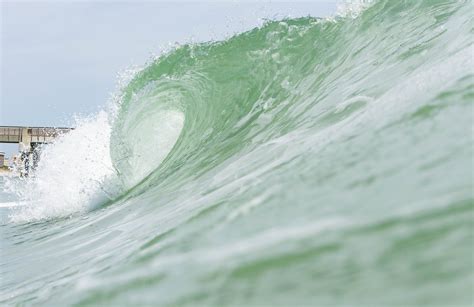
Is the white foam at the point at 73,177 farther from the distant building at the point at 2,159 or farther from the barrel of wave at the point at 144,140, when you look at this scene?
the distant building at the point at 2,159

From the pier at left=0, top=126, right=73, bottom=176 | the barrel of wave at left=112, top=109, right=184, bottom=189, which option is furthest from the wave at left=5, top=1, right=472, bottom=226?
the pier at left=0, top=126, right=73, bottom=176

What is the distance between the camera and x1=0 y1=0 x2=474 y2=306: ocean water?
59.2 inches

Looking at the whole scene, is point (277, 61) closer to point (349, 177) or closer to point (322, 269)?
point (349, 177)

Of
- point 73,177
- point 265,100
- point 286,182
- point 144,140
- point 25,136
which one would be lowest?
point 286,182

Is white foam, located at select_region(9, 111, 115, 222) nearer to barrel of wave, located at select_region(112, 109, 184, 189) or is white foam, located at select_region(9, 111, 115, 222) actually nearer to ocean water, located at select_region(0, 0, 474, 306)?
ocean water, located at select_region(0, 0, 474, 306)

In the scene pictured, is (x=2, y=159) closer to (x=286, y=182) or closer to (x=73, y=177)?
(x=73, y=177)

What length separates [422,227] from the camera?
5.01ft

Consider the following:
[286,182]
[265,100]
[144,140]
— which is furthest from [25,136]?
[286,182]

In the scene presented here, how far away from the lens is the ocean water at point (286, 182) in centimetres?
150

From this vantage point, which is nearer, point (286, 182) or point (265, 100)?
point (286, 182)

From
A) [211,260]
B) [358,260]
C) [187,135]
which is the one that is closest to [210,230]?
[211,260]

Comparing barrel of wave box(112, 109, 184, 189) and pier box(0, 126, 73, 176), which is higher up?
pier box(0, 126, 73, 176)

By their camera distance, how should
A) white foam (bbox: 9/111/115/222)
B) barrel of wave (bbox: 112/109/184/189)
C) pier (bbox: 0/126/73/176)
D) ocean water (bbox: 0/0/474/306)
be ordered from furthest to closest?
pier (bbox: 0/126/73/176), white foam (bbox: 9/111/115/222), barrel of wave (bbox: 112/109/184/189), ocean water (bbox: 0/0/474/306)

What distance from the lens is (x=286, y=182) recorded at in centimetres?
239
